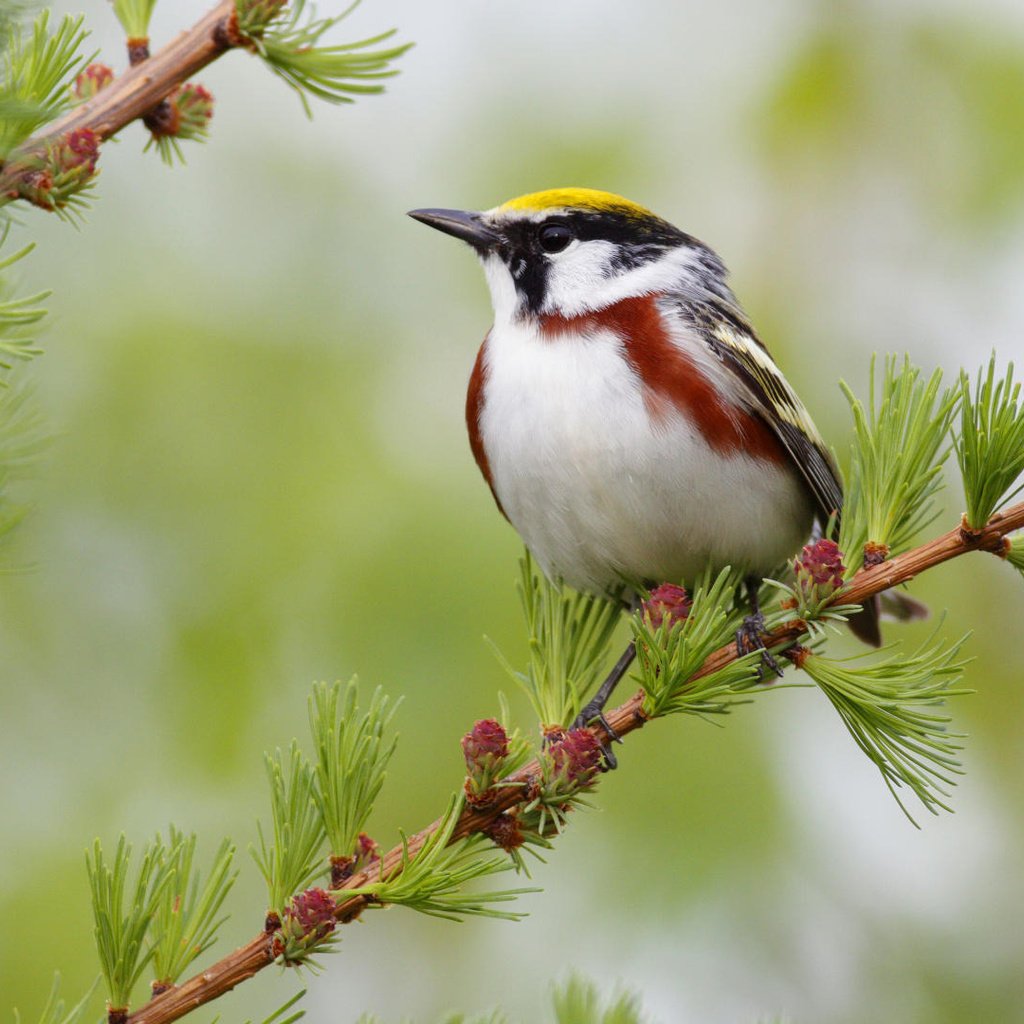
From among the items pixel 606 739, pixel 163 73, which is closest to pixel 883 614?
pixel 606 739

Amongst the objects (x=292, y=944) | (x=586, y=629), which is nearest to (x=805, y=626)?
(x=586, y=629)

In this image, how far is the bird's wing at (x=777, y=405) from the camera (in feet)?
9.71

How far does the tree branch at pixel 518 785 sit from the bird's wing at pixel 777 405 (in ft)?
3.08

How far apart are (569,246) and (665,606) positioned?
4.78 feet

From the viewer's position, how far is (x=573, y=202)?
334cm

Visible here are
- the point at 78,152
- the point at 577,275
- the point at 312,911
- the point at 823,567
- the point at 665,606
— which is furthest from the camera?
the point at 577,275

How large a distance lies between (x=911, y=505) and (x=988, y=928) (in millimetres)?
1836

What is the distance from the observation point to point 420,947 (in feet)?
11.6

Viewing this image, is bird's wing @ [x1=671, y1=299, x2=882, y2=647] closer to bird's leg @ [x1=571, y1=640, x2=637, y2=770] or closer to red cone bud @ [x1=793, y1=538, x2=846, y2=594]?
bird's leg @ [x1=571, y1=640, x2=637, y2=770]

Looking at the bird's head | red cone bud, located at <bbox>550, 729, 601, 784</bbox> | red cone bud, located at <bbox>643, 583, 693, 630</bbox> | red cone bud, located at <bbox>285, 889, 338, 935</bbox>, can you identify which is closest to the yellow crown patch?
the bird's head

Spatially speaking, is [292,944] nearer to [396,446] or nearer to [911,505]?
[911,505]

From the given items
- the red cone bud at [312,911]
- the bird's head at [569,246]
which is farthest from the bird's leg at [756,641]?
the bird's head at [569,246]

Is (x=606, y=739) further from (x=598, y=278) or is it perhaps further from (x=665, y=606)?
(x=598, y=278)

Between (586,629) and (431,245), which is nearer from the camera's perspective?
(586,629)
